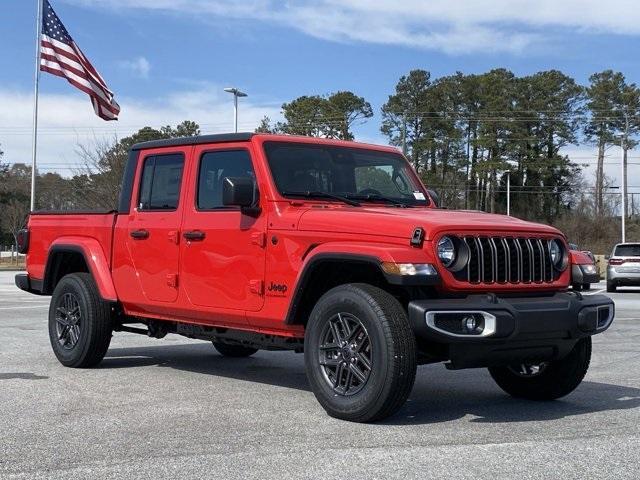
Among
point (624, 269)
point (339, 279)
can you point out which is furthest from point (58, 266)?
point (624, 269)

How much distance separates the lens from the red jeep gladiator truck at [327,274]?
5867 mm

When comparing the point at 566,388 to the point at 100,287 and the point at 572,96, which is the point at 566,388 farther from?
the point at 572,96

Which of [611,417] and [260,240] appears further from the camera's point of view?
[260,240]

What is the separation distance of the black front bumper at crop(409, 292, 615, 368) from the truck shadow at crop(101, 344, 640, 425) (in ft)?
1.67

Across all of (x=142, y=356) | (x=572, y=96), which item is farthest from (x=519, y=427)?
(x=572, y=96)

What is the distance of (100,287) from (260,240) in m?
2.26

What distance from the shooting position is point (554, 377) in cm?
700

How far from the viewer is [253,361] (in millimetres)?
9430

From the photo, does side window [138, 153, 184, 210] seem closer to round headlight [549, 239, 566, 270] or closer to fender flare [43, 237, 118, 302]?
fender flare [43, 237, 118, 302]

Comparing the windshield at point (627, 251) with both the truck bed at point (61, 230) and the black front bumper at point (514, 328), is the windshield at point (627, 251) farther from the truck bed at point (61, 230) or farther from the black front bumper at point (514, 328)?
the black front bumper at point (514, 328)

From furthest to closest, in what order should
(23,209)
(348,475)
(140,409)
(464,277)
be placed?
(23,209), (140,409), (464,277), (348,475)

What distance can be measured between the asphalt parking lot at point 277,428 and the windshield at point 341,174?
163cm

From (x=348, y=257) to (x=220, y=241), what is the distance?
1460 millimetres

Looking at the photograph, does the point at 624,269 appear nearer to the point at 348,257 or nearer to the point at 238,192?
the point at 238,192
